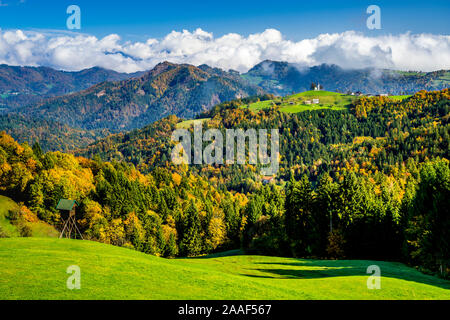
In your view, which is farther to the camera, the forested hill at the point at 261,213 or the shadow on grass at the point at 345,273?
the forested hill at the point at 261,213

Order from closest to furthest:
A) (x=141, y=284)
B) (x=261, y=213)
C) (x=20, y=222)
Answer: (x=141, y=284), (x=20, y=222), (x=261, y=213)

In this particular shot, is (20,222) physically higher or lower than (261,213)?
higher

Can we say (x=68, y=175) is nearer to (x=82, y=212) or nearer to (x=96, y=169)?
(x=82, y=212)

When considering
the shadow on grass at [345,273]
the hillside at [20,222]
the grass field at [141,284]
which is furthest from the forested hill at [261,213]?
the grass field at [141,284]

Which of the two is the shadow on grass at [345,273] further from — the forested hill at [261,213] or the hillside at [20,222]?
the hillside at [20,222]

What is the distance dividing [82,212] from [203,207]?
4647cm

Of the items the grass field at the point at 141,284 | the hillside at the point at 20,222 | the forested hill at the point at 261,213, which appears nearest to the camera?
the grass field at the point at 141,284

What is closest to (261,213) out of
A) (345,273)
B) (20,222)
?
(345,273)

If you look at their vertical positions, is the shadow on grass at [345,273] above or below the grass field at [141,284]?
below

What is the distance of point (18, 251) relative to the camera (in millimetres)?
33812

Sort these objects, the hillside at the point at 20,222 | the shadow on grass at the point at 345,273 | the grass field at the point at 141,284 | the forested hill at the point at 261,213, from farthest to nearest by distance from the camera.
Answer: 1. the hillside at the point at 20,222
2. the forested hill at the point at 261,213
3. the shadow on grass at the point at 345,273
4. the grass field at the point at 141,284

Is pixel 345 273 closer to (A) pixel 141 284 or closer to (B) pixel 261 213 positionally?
(A) pixel 141 284

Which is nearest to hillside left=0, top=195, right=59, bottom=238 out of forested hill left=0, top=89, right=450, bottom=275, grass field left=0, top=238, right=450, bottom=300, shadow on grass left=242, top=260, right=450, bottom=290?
A: forested hill left=0, top=89, right=450, bottom=275
